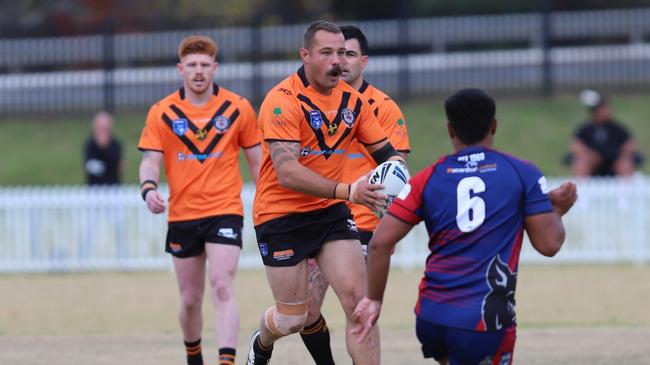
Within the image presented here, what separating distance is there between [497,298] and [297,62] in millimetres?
20041

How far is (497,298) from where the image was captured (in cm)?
621

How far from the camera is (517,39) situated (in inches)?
1095

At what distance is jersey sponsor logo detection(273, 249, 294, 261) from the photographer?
318 inches

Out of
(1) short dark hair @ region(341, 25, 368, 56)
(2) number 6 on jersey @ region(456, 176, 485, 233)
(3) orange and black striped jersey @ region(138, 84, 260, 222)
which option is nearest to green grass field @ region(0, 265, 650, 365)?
(3) orange and black striped jersey @ region(138, 84, 260, 222)

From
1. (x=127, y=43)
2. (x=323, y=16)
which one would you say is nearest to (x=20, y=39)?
(x=127, y=43)

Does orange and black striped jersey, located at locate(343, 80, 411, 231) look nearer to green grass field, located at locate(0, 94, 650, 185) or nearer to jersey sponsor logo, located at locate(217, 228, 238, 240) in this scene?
jersey sponsor logo, located at locate(217, 228, 238, 240)

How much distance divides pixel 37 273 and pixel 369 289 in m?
13.3

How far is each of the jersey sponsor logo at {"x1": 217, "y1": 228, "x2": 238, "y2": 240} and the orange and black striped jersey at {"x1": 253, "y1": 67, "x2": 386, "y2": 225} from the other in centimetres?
119

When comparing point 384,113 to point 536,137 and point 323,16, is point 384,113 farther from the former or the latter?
point 323,16

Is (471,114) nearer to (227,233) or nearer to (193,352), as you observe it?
(227,233)

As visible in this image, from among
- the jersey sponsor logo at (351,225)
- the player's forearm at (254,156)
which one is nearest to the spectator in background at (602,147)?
the player's forearm at (254,156)

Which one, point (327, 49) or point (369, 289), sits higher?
point (327, 49)

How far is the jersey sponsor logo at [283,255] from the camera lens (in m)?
8.08

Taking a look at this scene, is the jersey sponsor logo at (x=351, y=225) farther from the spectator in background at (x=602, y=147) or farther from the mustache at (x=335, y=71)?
the spectator in background at (x=602, y=147)
